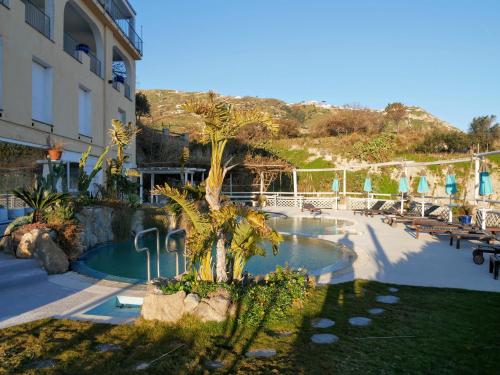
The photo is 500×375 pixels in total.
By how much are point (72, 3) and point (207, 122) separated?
1287 cm

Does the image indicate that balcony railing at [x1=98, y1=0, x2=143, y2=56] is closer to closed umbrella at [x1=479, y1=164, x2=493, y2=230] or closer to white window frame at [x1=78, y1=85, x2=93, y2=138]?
white window frame at [x1=78, y1=85, x2=93, y2=138]

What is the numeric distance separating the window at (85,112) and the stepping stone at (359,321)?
47.5 feet

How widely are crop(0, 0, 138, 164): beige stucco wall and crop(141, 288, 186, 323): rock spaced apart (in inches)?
339

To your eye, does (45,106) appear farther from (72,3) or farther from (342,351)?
(342,351)

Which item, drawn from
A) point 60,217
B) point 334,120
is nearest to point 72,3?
point 60,217

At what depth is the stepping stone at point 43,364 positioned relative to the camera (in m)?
3.68

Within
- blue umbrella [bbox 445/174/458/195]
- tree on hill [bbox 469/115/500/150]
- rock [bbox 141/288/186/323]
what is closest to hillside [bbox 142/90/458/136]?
tree on hill [bbox 469/115/500/150]

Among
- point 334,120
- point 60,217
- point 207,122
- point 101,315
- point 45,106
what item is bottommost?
point 101,315

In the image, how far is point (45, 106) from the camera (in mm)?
13398

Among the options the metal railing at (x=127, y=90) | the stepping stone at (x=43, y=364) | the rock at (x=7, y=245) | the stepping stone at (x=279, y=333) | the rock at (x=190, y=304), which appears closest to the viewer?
the stepping stone at (x=43, y=364)

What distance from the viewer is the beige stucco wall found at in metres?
11.2

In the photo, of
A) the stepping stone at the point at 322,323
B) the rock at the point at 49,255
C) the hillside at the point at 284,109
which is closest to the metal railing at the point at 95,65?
the rock at the point at 49,255

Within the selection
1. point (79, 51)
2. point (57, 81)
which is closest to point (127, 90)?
point (79, 51)

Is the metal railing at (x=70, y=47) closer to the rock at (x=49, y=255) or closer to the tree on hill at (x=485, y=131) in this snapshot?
the rock at (x=49, y=255)
